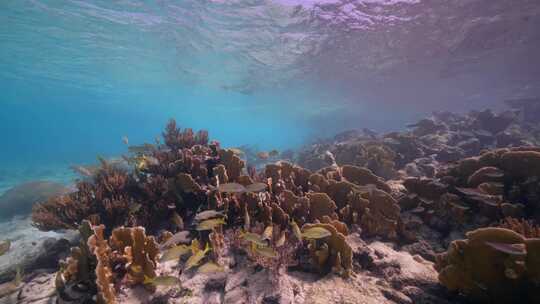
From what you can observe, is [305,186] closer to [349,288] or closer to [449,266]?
[349,288]

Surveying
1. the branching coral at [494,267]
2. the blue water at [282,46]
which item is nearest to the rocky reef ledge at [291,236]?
the branching coral at [494,267]

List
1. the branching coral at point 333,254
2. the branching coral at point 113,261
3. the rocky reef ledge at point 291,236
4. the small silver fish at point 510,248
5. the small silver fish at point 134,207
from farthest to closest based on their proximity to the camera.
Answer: the small silver fish at point 134,207 → the branching coral at point 333,254 → the branching coral at point 113,261 → the rocky reef ledge at point 291,236 → the small silver fish at point 510,248

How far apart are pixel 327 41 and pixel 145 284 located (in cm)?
2323

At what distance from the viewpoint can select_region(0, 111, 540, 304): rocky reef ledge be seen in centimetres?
314

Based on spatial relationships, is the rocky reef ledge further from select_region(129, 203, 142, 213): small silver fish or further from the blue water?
the blue water

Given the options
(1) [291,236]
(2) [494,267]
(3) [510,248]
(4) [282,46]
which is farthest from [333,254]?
(4) [282,46]

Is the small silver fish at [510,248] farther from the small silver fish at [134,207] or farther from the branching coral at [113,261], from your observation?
the small silver fish at [134,207]

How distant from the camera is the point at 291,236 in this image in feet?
13.7

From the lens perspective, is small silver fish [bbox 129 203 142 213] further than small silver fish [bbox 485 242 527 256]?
Yes

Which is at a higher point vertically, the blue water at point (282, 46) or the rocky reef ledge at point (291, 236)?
the blue water at point (282, 46)

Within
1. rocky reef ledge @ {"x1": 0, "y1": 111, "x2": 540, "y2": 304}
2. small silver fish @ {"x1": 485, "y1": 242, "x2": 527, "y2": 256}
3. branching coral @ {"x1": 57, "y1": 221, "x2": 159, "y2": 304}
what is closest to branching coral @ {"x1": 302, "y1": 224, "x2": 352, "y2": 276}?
rocky reef ledge @ {"x1": 0, "y1": 111, "x2": 540, "y2": 304}

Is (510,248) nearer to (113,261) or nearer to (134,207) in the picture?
(113,261)

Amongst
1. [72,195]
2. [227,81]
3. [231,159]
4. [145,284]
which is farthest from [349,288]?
[227,81]

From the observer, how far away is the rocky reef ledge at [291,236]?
3.14 metres
